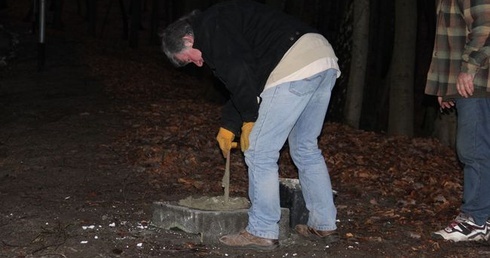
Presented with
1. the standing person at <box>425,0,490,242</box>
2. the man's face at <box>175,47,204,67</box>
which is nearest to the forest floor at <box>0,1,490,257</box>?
the standing person at <box>425,0,490,242</box>

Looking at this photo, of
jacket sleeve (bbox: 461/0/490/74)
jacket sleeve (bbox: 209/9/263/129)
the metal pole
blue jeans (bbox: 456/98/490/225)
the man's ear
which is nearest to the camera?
jacket sleeve (bbox: 209/9/263/129)

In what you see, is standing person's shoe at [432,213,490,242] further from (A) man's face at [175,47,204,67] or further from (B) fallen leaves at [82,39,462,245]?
(A) man's face at [175,47,204,67]

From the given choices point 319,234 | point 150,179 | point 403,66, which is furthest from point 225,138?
point 403,66

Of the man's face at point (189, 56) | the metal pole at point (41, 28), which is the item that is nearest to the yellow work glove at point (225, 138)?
the man's face at point (189, 56)

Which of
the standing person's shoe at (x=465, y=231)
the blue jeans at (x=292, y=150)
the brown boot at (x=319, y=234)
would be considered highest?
the blue jeans at (x=292, y=150)

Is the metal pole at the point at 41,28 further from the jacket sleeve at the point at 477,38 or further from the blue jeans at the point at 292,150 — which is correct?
the jacket sleeve at the point at 477,38

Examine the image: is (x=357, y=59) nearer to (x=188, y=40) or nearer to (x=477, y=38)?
(x=477, y=38)

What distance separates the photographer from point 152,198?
23.7ft

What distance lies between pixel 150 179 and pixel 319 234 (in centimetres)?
252

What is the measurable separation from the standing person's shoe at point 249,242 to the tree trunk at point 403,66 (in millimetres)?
8107

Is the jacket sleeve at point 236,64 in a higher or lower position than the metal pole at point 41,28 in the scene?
higher

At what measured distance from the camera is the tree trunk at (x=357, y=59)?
1284 cm

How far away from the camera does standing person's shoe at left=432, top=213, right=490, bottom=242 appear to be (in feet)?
19.7

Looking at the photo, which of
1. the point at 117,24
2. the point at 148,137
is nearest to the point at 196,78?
the point at 148,137
